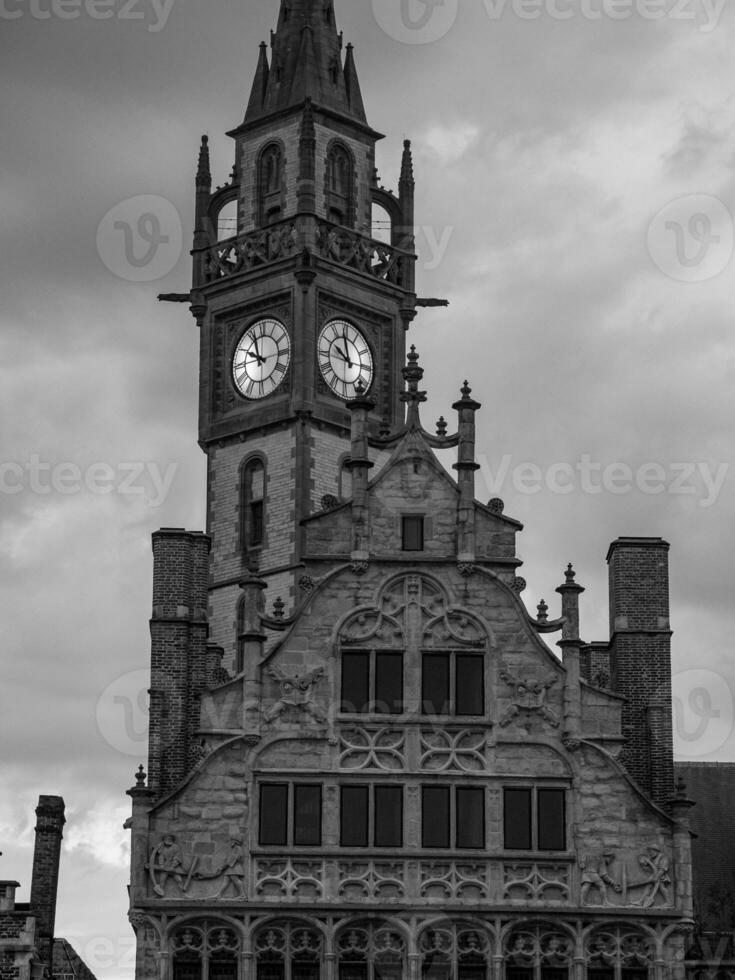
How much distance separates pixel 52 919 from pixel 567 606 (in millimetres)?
12062

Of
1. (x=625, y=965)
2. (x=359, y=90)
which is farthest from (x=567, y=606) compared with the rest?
(x=359, y=90)

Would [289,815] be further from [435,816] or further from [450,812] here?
[450,812]

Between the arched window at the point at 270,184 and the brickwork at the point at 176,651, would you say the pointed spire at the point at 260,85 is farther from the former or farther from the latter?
the brickwork at the point at 176,651

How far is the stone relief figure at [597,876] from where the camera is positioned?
63.8 m

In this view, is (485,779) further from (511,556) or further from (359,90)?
(359,90)

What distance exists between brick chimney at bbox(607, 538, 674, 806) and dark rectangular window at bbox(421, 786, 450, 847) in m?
4.00

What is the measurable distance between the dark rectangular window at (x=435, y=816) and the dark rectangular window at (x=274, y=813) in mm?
2591

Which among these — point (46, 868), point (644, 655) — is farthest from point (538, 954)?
point (46, 868)

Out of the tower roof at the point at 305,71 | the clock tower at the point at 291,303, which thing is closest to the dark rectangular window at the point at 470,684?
the clock tower at the point at 291,303

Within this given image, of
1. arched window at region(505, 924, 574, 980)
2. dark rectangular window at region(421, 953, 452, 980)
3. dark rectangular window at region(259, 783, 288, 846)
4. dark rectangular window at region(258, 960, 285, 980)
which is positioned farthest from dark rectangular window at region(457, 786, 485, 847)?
dark rectangular window at region(258, 960, 285, 980)

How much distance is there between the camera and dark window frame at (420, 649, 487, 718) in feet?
213

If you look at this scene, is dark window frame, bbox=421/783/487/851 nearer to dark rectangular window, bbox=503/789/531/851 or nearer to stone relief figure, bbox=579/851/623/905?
dark rectangular window, bbox=503/789/531/851

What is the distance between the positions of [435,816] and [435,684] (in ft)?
8.32

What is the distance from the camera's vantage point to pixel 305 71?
3391 inches
